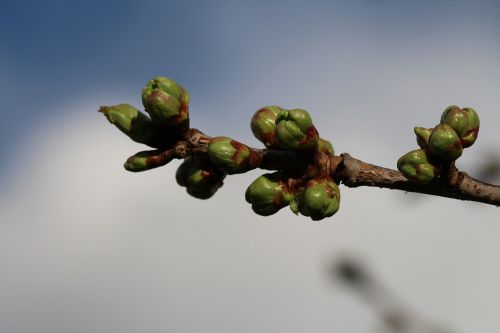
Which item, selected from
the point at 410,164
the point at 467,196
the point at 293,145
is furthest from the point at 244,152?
the point at 467,196

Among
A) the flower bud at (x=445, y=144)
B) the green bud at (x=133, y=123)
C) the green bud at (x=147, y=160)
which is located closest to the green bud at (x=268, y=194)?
the green bud at (x=147, y=160)

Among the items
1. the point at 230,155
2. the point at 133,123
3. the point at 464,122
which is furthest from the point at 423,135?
the point at 133,123

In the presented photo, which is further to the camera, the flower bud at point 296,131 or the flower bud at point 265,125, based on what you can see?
the flower bud at point 265,125

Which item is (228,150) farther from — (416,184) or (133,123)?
(416,184)

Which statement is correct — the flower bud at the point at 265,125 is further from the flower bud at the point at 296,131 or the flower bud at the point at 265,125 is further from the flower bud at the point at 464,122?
the flower bud at the point at 464,122

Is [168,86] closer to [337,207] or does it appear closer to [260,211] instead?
[260,211]
